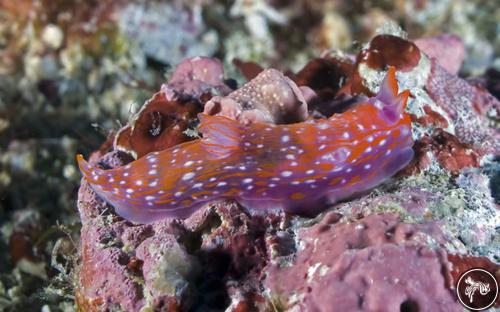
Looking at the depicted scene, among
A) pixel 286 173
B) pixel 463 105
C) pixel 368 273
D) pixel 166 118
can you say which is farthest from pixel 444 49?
pixel 368 273

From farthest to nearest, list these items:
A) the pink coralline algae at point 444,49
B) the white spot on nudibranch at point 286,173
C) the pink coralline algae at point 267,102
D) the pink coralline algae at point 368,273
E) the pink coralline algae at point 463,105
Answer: the pink coralline algae at point 444,49, the pink coralline algae at point 463,105, the pink coralline algae at point 267,102, the white spot on nudibranch at point 286,173, the pink coralline algae at point 368,273

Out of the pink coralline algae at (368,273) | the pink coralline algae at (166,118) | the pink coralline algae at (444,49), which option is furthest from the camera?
the pink coralline algae at (444,49)

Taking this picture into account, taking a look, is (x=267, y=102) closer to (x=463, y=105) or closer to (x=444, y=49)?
(x=463, y=105)

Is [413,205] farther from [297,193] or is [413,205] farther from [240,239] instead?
[240,239]

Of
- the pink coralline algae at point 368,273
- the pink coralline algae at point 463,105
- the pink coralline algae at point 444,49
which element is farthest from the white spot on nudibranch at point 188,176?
the pink coralline algae at point 444,49

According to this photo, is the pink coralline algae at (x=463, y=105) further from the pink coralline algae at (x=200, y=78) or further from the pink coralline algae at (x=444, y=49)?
the pink coralline algae at (x=200, y=78)

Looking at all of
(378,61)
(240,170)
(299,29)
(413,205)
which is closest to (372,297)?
(413,205)

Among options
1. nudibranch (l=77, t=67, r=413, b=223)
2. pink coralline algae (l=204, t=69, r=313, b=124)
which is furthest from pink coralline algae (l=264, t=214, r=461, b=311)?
pink coralline algae (l=204, t=69, r=313, b=124)

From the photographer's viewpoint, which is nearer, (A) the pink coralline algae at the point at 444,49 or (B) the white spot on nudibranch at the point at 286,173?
(B) the white spot on nudibranch at the point at 286,173
